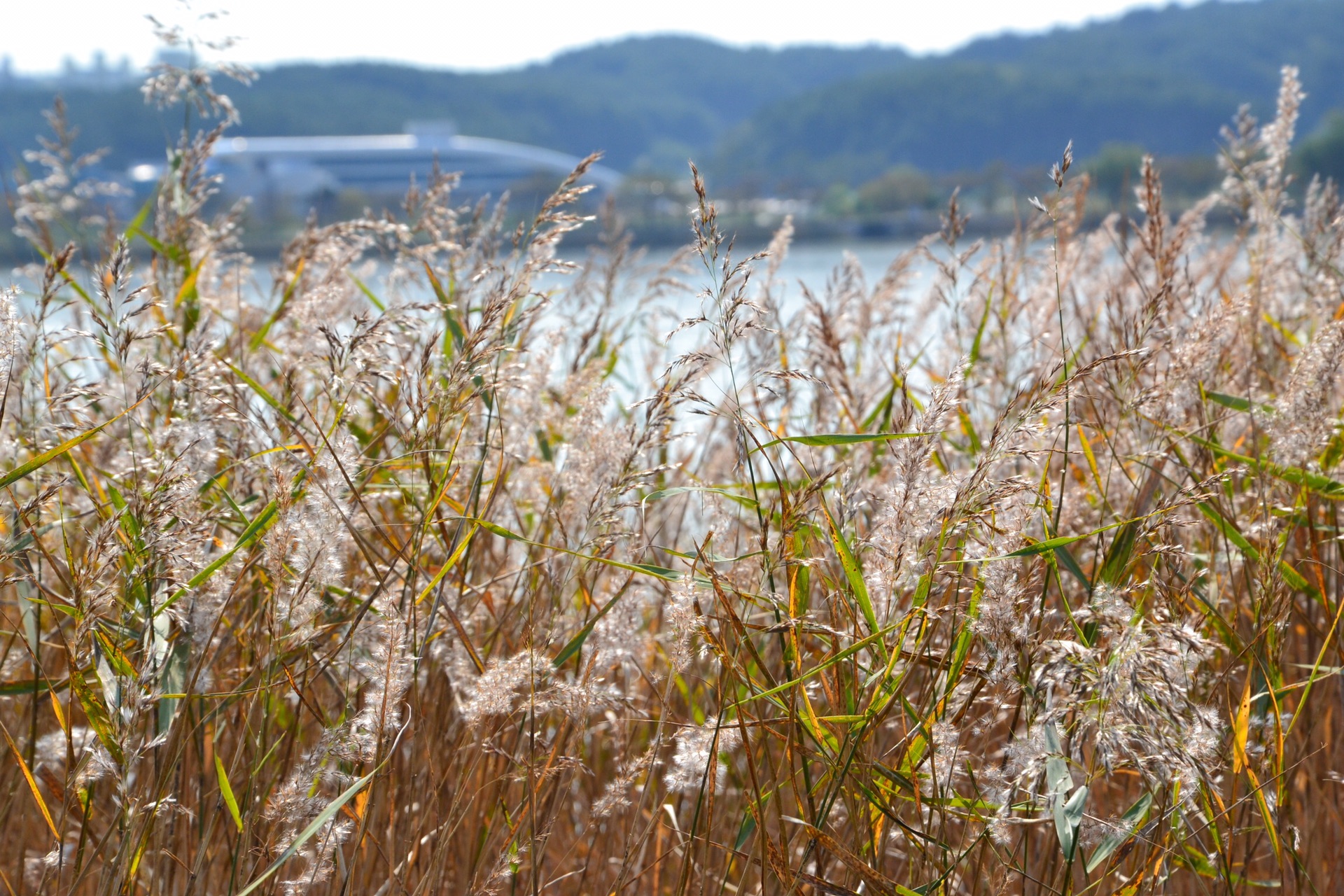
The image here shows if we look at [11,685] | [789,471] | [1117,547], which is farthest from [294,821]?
[789,471]

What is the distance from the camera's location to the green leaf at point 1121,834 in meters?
0.95

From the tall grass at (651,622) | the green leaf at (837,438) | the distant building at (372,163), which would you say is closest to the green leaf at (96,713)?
A: the tall grass at (651,622)

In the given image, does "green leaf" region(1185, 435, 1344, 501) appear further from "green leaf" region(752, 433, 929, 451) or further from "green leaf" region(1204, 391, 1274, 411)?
"green leaf" region(752, 433, 929, 451)

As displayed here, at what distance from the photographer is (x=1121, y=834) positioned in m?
0.93

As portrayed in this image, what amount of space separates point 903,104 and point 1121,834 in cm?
7785

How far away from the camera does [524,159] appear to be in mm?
58438

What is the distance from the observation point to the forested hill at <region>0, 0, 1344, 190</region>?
56.9 metres

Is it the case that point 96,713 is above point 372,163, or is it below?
below

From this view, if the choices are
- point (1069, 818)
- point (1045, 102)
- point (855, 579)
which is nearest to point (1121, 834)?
point (1069, 818)

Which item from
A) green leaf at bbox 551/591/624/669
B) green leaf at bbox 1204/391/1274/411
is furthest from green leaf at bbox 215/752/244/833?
green leaf at bbox 1204/391/1274/411

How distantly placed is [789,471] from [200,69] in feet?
4.57

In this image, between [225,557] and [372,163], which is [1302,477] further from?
[372,163]

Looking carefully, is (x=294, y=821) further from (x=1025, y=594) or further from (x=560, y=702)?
(x=1025, y=594)

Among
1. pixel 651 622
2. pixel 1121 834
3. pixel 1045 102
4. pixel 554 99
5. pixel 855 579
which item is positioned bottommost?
pixel 651 622
